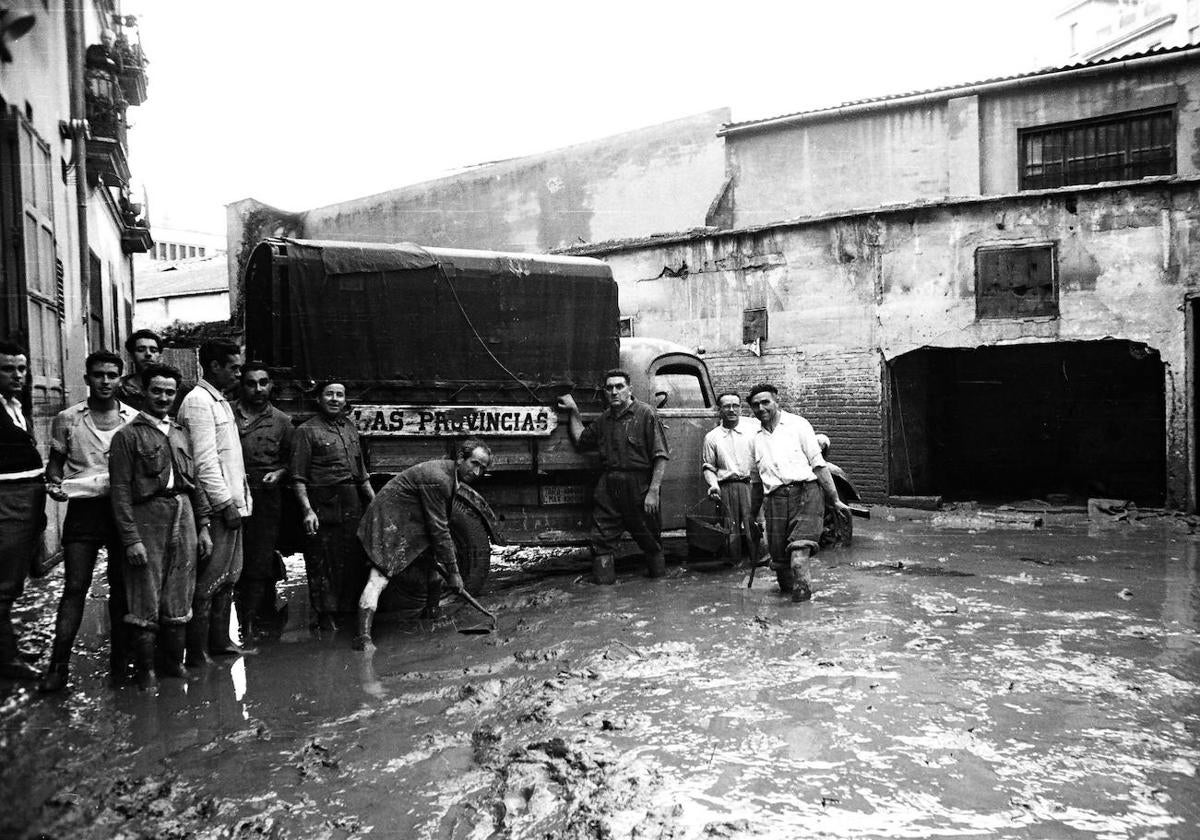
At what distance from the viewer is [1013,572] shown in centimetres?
864

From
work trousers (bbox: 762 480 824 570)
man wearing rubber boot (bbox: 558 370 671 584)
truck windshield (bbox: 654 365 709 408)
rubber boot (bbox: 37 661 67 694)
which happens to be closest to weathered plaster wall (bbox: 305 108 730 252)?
truck windshield (bbox: 654 365 709 408)

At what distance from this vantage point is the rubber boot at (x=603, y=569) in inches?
320

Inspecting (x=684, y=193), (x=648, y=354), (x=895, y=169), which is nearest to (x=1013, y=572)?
(x=648, y=354)

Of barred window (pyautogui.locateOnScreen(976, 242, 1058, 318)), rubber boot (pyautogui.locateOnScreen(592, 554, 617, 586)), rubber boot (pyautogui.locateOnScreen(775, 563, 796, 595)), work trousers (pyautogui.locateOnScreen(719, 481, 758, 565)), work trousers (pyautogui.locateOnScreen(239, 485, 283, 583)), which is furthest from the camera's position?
barred window (pyautogui.locateOnScreen(976, 242, 1058, 318))

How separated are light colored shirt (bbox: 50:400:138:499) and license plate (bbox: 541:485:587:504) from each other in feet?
12.3

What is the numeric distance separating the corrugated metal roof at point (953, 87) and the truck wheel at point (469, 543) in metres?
13.4

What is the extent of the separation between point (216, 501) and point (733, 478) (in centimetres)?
481

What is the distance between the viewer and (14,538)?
16.9 feet

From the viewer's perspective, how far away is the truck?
717 cm

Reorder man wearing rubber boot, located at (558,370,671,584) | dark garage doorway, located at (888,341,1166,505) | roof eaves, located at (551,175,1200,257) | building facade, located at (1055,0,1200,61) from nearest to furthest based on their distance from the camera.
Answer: man wearing rubber boot, located at (558,370,671,584) → roof eaves, located at (551,175,1200,257) → dark garage doorway, located at (888,341,1166,505) → building facade, located at (1055,0,1200,61)

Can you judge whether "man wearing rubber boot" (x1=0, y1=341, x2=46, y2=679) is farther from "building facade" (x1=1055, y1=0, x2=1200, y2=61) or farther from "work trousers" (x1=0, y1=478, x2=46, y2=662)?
"building facade" (x1=1055, y1=0, x2=1200, y2=61)

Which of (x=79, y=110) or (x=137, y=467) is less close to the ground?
(x=79, y=110)

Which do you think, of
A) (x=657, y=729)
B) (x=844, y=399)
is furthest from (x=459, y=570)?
(x=844, y=399)

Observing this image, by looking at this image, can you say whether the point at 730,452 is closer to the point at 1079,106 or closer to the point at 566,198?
the point at 1079,106
